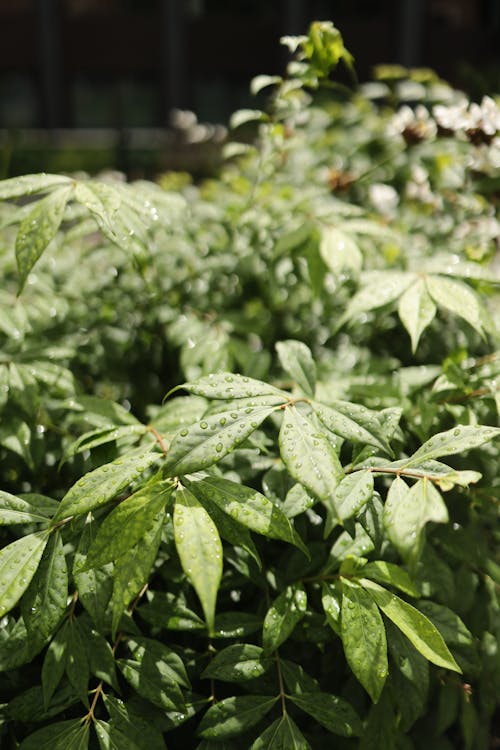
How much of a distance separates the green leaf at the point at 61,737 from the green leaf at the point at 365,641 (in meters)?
0.41

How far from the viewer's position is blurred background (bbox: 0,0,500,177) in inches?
632

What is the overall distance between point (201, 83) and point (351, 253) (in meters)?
17.5

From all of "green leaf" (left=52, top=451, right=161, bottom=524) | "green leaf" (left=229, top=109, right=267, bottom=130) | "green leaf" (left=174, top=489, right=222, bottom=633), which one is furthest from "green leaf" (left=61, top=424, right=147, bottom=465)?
"green leaf" (left=229, top=109, right=267, bottom=130)

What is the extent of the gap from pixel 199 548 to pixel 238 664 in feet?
1.07

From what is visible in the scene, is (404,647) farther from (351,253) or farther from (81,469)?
(351,253)

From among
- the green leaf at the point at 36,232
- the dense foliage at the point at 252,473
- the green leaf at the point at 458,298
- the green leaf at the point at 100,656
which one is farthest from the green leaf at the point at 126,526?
the green leaf at the point at 458,298

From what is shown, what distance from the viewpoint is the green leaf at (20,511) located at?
0.97 meters

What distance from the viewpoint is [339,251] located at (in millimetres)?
1457

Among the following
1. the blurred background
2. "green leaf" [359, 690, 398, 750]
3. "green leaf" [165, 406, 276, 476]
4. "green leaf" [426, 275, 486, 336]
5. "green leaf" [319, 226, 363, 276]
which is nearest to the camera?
"green leaf" [165, 406, 276, 476]

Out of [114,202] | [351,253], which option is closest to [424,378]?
[351,253]

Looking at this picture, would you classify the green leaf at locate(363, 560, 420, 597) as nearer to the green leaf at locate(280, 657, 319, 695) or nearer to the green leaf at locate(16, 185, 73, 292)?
the green leaf at locate(280, 657, 319, 695)

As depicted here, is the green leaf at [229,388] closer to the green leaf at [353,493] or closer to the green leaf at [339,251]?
the green leaf at [353,493]

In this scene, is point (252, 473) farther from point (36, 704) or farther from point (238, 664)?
point (36, 704)

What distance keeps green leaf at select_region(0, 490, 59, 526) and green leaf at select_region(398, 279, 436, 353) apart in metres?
0.72
